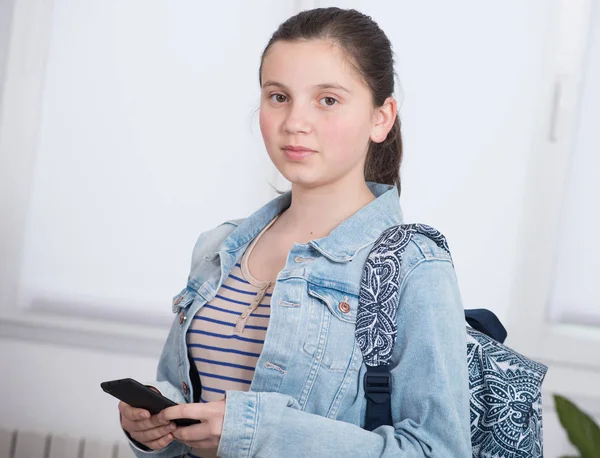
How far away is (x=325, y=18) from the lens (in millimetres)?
1286

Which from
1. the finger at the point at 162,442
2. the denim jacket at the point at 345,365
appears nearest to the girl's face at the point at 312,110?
the denim jacket at the point at 345,365

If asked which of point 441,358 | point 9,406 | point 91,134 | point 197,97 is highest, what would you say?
point 197,97

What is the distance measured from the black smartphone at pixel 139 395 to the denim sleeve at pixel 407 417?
0.08 meters

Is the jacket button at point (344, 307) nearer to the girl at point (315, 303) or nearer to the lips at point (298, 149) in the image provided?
the girl at point (315, 303)

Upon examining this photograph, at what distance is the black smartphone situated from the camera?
110cm

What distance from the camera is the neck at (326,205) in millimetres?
1324

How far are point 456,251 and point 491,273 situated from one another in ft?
0.43

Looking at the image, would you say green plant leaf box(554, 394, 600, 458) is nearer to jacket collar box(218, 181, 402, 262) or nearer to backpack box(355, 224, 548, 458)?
backpack box(355, 224, 548, 458)

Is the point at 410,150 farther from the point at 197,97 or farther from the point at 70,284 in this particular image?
the point at 70,284

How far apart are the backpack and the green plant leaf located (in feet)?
0.36

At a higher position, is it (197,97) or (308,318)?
(197,97)

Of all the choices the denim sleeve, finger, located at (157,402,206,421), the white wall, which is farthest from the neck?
the white wall

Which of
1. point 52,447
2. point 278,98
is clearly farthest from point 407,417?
point 52,447

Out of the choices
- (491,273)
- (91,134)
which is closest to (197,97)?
(91,134)
